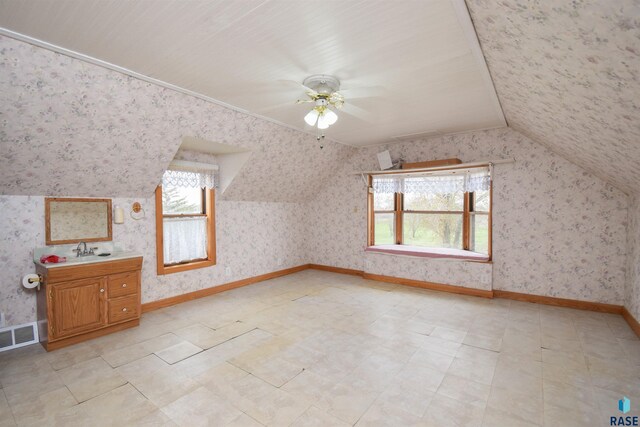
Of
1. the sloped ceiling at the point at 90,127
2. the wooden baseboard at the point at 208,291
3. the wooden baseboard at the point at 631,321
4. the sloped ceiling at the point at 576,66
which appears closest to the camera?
the sloped ceiling at the point at 576,66

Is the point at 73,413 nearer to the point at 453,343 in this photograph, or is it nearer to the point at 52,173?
the point at 52,173

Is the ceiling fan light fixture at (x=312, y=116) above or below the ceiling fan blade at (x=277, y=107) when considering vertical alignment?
below

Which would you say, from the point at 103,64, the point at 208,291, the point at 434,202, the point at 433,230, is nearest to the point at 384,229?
the point at 433,230

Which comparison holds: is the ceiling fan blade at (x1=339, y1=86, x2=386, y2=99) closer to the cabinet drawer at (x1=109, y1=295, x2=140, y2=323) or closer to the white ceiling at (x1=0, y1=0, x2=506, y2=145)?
the white ceiling at (x1=0, y1=0, x2=506, y2=145)

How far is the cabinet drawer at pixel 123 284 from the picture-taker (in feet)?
10.4

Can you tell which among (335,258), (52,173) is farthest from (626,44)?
(335,258)

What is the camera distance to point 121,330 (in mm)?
3268

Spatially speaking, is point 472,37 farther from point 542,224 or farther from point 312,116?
point 542,224

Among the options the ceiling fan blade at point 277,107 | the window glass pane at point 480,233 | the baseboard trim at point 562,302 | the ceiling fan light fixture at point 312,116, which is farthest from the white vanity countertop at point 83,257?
the baseboard trim at point 562,302

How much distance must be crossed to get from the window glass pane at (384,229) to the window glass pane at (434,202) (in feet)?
1.29

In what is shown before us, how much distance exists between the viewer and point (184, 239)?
4.42m

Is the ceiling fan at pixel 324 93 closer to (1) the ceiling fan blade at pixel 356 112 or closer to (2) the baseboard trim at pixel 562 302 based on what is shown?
(1) the ceiling fan blade at pixel 356 112

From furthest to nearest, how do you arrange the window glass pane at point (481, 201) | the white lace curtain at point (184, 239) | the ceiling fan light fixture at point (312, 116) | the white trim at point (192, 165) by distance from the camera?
the window glass pane at point (481, 201) → the white lace curtain at point (184, 239) → the white trim at point (192, 165) → the ceiling fan light fixture at point (312, 116)

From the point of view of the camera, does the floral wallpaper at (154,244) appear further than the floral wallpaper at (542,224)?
No
